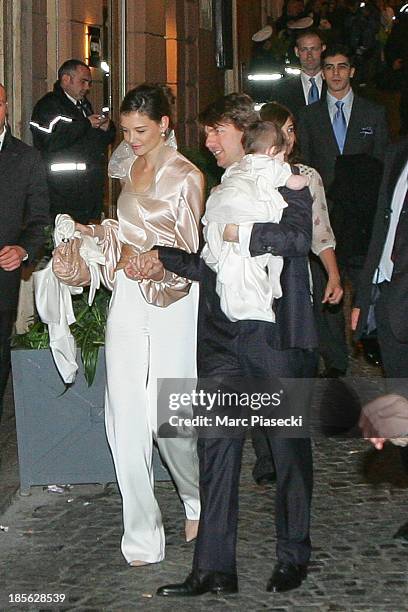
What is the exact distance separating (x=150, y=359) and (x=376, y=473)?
6.82ft

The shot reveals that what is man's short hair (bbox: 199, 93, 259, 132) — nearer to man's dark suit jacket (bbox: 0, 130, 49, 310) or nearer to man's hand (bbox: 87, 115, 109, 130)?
man's dark suit jacket (bbox: 0, 130, 49, 310)

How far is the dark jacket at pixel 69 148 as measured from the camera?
11078 mm

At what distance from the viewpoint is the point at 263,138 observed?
226 inches

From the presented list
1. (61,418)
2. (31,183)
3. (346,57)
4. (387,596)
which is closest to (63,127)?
(346,57)

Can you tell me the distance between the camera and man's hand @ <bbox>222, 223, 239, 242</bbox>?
5656mm

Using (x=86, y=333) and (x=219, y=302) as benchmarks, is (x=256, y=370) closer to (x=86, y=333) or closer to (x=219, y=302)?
(x=219, y=302)

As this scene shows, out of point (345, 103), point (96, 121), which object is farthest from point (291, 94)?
point (96, 121)

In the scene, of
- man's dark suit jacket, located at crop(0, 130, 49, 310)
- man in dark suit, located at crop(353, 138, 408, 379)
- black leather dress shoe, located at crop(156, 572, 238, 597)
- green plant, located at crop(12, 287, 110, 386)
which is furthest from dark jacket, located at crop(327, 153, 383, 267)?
black leather dress shoe, located at crop(156, 572, 238, 597)

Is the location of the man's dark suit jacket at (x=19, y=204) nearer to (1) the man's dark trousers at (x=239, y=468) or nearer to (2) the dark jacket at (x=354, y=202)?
(1) the man's dark trousers at (x=239, y=468)

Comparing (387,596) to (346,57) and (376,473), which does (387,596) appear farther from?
(346,57)

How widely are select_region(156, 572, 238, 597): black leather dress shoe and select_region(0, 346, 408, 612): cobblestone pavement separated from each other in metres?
0.04

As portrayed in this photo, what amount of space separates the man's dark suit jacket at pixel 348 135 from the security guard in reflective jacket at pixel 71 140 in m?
2.30

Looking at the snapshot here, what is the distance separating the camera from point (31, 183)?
7754 millimetres
